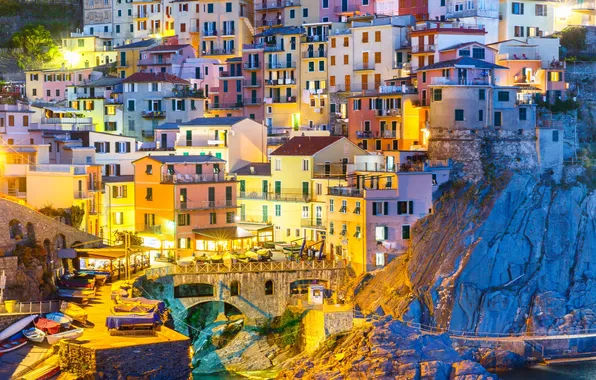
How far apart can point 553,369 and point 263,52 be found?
3176 cm

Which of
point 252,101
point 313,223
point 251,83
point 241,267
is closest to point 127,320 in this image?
point 241,267

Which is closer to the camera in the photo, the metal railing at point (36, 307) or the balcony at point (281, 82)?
the metal railing at point (36, 307)

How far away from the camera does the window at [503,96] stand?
74312mm

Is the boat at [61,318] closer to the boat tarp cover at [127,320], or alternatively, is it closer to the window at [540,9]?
the boat tarp cover at [127,320]

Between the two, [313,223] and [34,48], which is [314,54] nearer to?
[313,223]

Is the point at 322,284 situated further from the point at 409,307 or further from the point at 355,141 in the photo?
the point at 355,141

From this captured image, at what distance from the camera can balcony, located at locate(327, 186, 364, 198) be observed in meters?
69.0

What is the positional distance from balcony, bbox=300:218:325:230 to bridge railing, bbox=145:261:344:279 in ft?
15.8

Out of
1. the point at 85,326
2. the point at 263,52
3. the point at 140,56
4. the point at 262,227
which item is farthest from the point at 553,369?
the point at 140,56

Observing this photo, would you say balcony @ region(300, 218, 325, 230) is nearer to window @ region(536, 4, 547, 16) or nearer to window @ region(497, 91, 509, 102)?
window @ region(497, 91, 509, 102)

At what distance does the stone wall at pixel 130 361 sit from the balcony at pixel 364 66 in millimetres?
34490

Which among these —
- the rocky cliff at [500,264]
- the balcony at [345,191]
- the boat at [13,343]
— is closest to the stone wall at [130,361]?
the boat at [13,343]

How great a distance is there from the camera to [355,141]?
8081cm

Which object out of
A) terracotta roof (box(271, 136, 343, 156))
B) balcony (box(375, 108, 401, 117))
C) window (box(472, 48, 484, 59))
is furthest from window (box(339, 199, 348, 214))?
window (box(472, 48, 484, 59))
